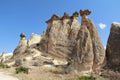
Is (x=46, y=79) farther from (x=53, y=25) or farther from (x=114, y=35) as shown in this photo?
(x=53, y=25)

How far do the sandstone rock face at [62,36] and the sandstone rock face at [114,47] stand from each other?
19.0m

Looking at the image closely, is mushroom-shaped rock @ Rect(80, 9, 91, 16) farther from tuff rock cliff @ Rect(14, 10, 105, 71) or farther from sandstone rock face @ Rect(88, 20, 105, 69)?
sandstone rock face @ Rect(88, 20, 105, 69)

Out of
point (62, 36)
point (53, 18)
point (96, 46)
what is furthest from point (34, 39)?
point (96, 46)

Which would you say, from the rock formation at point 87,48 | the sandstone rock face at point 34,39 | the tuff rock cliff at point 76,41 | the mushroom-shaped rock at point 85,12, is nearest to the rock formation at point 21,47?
the sandstone rock face at point 34,39

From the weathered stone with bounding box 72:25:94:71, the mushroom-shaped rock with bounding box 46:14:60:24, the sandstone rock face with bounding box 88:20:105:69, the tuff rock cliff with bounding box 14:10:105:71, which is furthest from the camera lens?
the mushroom-shaped rock with bounding box 46:14:60:24

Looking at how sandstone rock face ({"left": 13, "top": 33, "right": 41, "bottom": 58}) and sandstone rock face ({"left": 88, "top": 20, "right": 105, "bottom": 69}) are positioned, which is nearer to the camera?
sandstone rock face ({"left": 88, "top": 20, "right": 105, "bottom": 69})

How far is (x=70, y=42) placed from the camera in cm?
3656

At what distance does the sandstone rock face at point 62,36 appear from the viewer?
35.9 m

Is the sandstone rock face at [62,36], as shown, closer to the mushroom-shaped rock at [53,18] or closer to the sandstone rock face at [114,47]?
the mushroom-shaped rock at [53,18]

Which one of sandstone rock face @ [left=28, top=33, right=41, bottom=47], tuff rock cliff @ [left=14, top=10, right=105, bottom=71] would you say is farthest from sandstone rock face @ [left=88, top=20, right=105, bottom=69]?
sandstone rock face @ [left=28, top=33, right=41, bottom=47]

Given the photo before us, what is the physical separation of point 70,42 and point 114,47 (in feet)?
68.2

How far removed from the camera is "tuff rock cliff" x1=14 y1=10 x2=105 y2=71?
21938 mm

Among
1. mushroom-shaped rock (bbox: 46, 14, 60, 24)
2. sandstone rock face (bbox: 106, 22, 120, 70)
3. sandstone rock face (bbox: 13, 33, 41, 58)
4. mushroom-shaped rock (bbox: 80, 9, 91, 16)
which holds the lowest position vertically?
sandstone rock face (bbox: 106, 22, 120, 70)

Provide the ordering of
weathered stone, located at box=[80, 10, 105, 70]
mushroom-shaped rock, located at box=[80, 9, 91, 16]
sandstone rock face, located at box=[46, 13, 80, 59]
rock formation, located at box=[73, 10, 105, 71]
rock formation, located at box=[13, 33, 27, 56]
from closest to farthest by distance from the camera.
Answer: rock formation, located at box=[73, 10, 105, 71], weathered stone, located at box=[80, 10, 105, 70], mushroom-shaped rock, located at box=[80, 9, 91, 16], sandstone rock face, located at box=[46, 13, 80, 59], rock formation, located at box=[13, 33, 27, 56]
